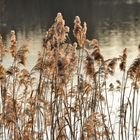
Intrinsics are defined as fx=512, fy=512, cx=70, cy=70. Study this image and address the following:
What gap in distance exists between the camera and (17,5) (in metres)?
68.7

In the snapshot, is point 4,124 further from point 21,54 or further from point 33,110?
point 21,54

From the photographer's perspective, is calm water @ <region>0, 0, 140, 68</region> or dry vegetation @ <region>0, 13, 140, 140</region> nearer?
dry vegetation @ <region>0, 13, 140, 140</region>

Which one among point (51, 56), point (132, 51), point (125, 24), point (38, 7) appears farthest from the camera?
point (38, 7)

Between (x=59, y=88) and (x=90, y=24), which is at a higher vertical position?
(x=90, y=24)

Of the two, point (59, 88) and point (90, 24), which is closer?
point (59, 88)

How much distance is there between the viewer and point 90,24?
145 ft

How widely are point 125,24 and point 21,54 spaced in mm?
37053

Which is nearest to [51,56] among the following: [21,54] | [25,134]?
[21,54]

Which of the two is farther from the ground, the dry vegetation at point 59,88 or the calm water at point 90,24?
the calm water at point 90,24

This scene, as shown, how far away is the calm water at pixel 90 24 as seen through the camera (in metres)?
29.2

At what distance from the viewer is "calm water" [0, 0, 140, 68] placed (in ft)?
95.9

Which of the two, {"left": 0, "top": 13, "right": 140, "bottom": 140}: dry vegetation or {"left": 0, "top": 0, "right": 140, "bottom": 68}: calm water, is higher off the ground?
{"left": 0, "top": 0, "right": 140, "bottom": 68}: calm water

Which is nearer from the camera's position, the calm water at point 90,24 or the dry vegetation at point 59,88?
the dry vegetation at point 59,88

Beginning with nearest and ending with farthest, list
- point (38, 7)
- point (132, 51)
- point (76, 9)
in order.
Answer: point (132, 51) < point (76, 9) < point (38, 7)
